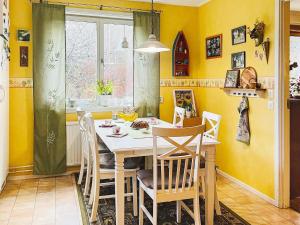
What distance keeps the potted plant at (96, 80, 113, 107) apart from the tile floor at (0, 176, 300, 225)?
3.95ft

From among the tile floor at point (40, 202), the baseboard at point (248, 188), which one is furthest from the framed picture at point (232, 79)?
the tile floor at point (40, 202)

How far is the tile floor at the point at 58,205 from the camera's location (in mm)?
2697

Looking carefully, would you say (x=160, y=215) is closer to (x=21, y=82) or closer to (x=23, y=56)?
(x=21, y=82)

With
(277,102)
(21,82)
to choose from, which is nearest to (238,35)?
(277,102)

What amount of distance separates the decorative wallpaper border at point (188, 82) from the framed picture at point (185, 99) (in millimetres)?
117

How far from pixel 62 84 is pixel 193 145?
2182mm

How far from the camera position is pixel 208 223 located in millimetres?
2539

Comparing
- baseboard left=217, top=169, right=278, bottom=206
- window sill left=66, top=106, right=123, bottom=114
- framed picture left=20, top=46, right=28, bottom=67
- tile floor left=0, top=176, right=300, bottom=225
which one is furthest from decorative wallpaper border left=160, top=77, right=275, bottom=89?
framed picture left=20, top=46, right=28, bottom=67

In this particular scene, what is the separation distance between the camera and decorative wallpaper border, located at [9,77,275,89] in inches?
124

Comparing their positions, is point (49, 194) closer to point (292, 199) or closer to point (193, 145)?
point (193, 145)

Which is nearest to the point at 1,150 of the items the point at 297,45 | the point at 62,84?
the point at 62,84

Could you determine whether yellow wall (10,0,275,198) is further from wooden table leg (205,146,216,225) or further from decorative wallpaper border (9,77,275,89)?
wooden table leg (205,146,216,225)

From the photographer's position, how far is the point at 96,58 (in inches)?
167

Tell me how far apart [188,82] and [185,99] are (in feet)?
0.94
